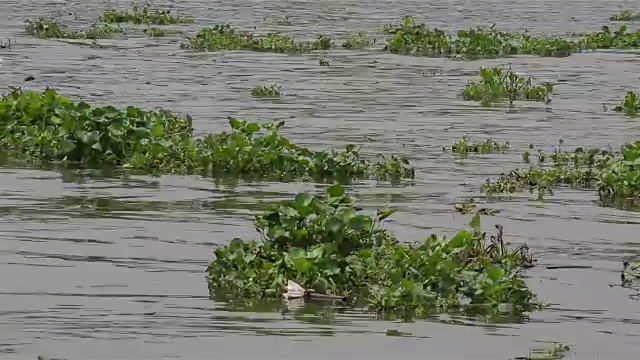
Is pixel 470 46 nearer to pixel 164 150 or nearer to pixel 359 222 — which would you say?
pixel 164 150

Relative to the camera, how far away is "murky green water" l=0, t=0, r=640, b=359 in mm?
7730

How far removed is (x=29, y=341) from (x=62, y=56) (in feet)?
56.8

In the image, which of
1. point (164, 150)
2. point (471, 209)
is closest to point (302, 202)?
point (471, 209)

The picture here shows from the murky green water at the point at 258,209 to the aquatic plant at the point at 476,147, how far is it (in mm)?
222

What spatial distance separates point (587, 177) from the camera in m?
13.2

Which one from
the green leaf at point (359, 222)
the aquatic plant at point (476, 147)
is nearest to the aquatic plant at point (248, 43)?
the aquatic plant at point (476, 147)

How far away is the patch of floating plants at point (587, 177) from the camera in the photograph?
12234 mm

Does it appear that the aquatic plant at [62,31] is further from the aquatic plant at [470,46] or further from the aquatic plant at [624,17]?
the aquatic plant at [624,17]

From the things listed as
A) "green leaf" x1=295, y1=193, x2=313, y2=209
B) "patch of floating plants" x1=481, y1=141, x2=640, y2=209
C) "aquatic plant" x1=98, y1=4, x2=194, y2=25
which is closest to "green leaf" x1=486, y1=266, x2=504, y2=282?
"green leaf" x1=295, y1=193, x2=313, y2=209

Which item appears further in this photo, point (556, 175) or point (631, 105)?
point (631, 105)

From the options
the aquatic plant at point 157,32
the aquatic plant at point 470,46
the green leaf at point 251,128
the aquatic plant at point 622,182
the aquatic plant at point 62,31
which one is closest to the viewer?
the aquatic plant at point 622,182

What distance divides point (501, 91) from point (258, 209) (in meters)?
8.91

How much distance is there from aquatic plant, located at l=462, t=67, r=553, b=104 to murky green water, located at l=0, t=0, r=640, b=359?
1.19 ft

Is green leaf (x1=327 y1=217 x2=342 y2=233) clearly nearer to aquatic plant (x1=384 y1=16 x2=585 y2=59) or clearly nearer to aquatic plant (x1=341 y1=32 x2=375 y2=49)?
aquatic plant (x1=384 y1=16 x2=585 y2=59)
